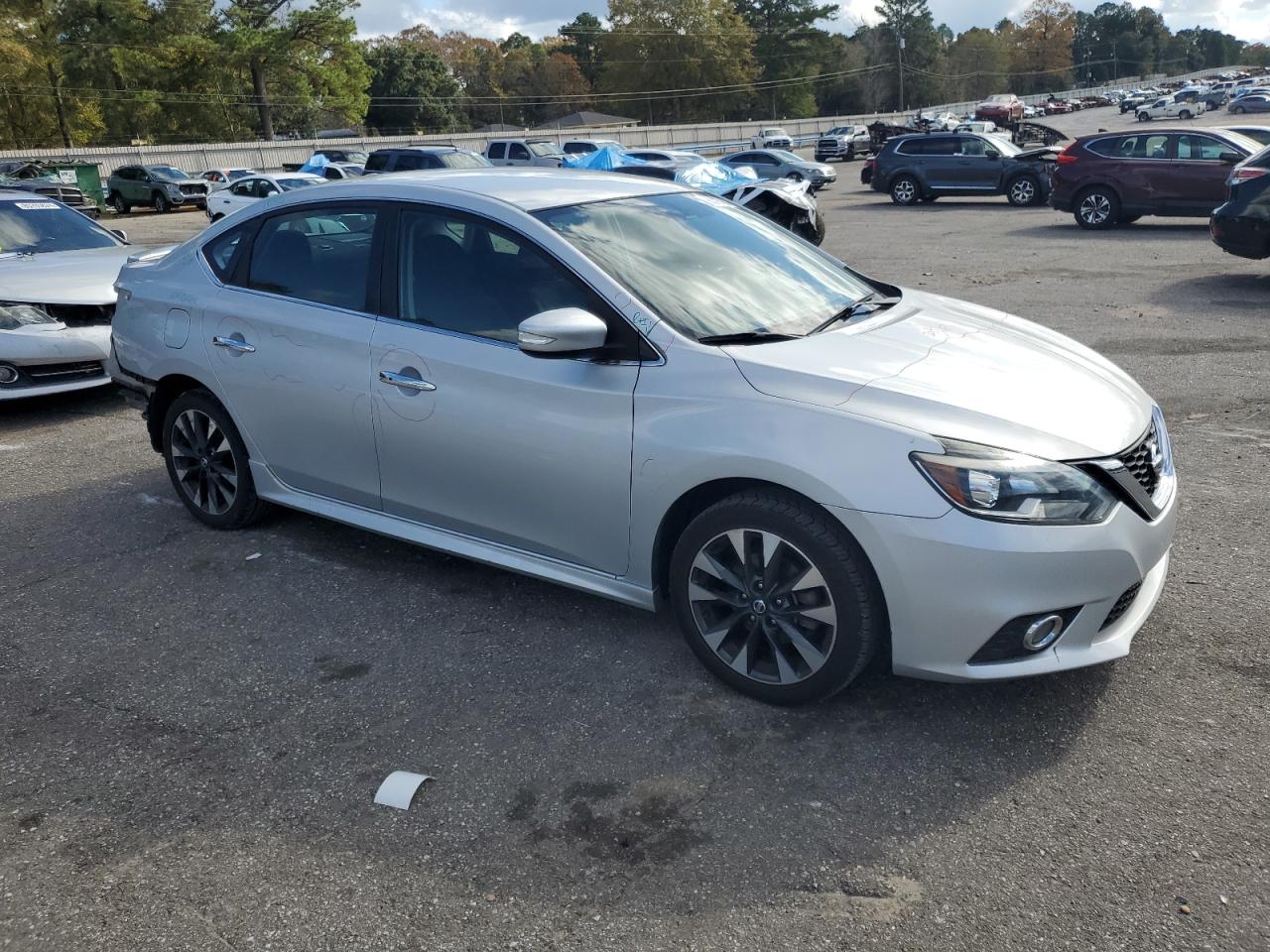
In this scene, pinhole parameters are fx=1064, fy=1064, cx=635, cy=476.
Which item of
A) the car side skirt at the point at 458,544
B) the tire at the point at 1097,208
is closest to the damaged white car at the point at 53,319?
the car side skirt at the point at 458,544

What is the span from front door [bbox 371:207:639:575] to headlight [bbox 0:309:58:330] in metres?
4.68

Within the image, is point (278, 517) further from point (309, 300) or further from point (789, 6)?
point (789, 6)

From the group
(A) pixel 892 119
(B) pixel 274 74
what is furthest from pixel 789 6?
(B) pixel 274 74

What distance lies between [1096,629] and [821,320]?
1488 mm

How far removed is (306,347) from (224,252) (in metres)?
0.94

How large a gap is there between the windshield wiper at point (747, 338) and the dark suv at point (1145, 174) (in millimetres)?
15885

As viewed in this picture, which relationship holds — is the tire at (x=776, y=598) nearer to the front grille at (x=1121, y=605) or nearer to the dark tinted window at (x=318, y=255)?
the front grille at (x=1121, y=605)

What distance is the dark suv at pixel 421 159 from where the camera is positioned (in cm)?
2327

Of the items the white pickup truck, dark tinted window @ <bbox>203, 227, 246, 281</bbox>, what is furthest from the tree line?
dark tinted window @ <bbox>203, 227, 246, 281</bbox>

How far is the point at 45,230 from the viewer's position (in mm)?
9141

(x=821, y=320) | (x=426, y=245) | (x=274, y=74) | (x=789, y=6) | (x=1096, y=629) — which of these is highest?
(x=789, y=6)

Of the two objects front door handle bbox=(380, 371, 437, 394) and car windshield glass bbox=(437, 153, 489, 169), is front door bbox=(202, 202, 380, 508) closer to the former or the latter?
front door handle bbox=(380, 371, 437, 394)

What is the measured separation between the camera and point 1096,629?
10.6 ft

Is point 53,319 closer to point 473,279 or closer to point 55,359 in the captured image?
point 55,359
